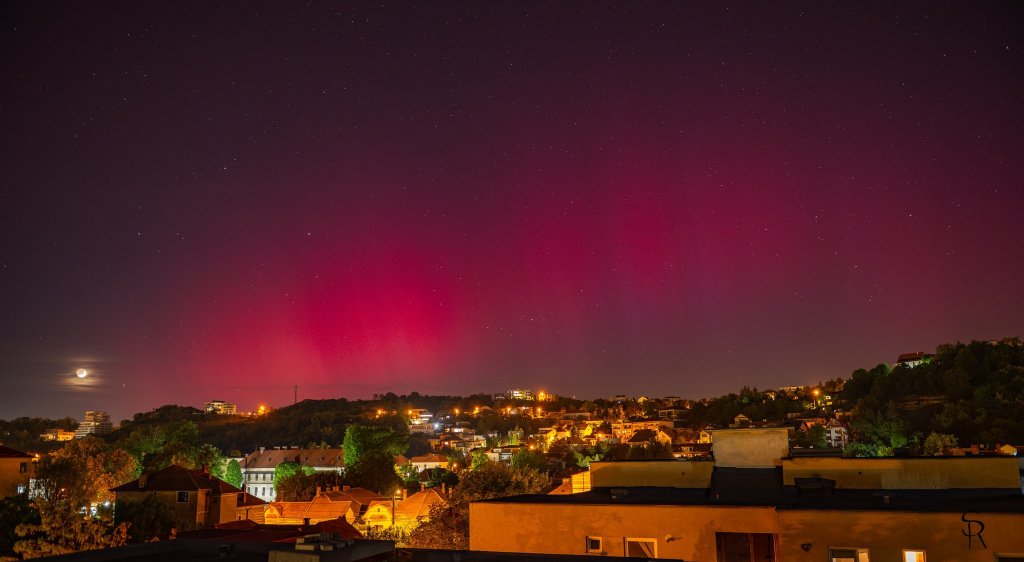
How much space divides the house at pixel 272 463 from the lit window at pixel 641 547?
395 feet

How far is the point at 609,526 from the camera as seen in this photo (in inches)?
554

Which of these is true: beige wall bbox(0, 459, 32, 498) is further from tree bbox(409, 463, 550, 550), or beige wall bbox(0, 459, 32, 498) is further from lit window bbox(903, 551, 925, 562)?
lit window bbox(903, 551, 925, 562)

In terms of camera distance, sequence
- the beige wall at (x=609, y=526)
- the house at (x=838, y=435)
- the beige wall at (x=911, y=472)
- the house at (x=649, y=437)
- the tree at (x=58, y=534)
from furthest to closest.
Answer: the house at (x=649, y=437) → the house at (x=838, y=435) → the tree at (x=58, y=534) → the beige wall at (x=911, y=472) → the beige wall at (x=609, y=526)

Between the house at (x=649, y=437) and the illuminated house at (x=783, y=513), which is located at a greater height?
the illuminated house at (x=783, y=513)

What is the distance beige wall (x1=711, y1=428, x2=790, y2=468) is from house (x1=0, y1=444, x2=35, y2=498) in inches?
1722

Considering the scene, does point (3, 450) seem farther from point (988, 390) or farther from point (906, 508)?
point (988, 390)

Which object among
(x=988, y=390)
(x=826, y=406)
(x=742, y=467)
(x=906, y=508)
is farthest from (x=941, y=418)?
(x=906, y=508)

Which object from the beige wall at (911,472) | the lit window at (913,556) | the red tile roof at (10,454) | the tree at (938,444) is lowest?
the tree at (938,444)

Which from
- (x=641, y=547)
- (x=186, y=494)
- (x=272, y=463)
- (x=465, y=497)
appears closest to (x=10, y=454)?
(x=186, y=494)

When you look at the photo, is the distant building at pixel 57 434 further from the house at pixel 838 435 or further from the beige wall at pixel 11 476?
the house at pixel 838 435

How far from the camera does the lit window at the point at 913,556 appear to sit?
11.7 metres

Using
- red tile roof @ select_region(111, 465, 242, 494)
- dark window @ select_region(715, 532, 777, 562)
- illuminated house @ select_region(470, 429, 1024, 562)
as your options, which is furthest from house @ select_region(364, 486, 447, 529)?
dark window @ select_region(715, 532, 777, 562)

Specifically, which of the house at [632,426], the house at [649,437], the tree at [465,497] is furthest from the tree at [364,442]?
the house at [632,426]

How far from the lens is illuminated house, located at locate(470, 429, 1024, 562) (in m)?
11.8
